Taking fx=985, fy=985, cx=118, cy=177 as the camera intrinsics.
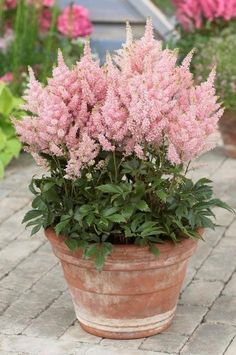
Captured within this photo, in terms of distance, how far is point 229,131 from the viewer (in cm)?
737

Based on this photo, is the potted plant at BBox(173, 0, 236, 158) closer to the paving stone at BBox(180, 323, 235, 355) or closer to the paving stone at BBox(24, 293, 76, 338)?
the paving stone at BBox(24, 293, 76, 338)

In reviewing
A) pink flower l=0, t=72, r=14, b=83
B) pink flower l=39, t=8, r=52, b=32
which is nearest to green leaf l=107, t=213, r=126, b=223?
pink flower l=0, t=72, r=14, b=83

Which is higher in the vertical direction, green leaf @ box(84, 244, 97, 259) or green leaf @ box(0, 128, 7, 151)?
green leaf @ box(84, 244, 97, 259)

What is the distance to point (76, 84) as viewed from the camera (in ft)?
13.9

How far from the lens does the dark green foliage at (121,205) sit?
4.21 metres

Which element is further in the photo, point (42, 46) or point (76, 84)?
point (42, 46)

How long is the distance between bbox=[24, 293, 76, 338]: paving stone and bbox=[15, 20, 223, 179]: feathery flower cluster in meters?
0.85

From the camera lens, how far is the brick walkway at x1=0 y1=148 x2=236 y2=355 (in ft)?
14.6

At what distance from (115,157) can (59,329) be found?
923mm

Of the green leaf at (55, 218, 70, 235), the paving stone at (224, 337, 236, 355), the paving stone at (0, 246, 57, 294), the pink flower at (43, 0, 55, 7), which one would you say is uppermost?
the green leaf at (55, 218, 70, 235)

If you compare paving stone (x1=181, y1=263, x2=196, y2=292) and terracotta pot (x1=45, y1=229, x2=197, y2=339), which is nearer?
terracotta pot (x1=45, y1=229, x2=197, y2=339)

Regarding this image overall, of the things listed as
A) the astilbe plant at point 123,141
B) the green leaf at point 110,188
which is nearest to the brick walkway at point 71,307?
the astilbe plant at point 123,141

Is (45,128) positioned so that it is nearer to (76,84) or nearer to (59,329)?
(76,84)

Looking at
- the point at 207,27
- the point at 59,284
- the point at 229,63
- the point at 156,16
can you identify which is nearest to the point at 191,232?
the point at 59,284
